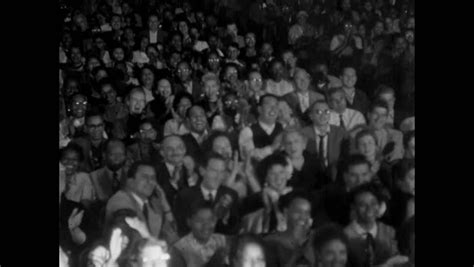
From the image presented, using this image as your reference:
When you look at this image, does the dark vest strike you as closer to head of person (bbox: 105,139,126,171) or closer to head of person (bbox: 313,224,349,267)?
head of person (bbox: 313,224,349,267)

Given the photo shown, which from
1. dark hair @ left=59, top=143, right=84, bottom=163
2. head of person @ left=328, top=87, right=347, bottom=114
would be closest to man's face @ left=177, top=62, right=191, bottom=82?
dark hair @ left=59, top=143, right=84, bottom=163

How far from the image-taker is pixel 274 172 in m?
4.58

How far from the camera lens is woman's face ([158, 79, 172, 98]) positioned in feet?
15.4

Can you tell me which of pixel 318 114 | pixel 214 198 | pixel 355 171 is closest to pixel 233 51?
pixel 318 114

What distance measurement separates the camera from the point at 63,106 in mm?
4562

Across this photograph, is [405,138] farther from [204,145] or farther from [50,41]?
[50,41]

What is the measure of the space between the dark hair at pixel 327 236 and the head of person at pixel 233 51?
1.28 m

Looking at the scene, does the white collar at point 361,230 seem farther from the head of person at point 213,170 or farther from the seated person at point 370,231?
the head of person at point 213,170

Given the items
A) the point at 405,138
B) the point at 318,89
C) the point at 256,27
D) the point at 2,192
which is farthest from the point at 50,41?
the point at 405,138

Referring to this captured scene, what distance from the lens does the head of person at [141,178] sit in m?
4.57

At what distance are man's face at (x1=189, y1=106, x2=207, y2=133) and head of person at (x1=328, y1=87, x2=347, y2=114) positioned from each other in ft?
2.78

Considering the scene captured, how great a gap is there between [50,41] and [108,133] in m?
0.71

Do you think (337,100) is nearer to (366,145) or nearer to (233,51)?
(366,145)

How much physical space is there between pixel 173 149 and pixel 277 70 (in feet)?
2.84
